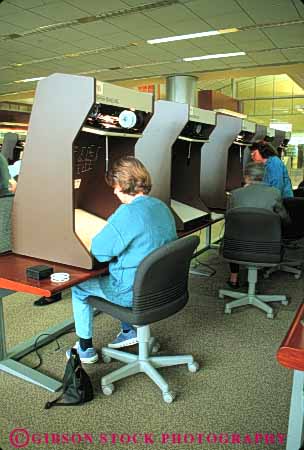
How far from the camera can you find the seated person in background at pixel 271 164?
12.5ft

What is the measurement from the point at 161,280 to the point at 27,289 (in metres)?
0.57

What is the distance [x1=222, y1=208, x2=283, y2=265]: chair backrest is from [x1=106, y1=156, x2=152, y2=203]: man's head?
1009mm

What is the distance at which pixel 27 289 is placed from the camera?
5.28 feet

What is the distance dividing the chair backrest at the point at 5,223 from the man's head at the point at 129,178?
1.77 feet

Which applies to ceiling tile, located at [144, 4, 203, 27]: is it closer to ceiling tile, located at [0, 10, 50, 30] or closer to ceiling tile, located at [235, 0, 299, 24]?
ceiling tile, located at [235, 0, 299, 24]

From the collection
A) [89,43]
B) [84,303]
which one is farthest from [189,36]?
[84,303]

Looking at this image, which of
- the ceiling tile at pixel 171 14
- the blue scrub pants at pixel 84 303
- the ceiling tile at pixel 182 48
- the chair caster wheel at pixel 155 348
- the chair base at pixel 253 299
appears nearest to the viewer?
the blue scrub pants at pixel 84 303

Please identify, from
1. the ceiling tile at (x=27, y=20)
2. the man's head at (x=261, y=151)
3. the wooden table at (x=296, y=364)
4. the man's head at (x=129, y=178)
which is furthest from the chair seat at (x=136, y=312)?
the ceiling tile at (x=27, y=20)

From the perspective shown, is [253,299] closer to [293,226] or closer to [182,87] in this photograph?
[293,226]

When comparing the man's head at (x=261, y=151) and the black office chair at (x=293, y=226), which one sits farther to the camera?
the man's head at (x=261, y=151)

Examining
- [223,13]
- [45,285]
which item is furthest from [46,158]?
[223,13]

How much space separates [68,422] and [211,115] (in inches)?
89.8

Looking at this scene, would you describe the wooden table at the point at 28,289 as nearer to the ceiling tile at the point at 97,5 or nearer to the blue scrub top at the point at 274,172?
the blue scrub top at the point at 274,172

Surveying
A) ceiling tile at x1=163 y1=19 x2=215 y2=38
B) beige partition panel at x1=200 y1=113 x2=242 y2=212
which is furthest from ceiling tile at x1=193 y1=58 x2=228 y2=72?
beige partition panel at x1=200 y1=113 x2=242 y2=212
